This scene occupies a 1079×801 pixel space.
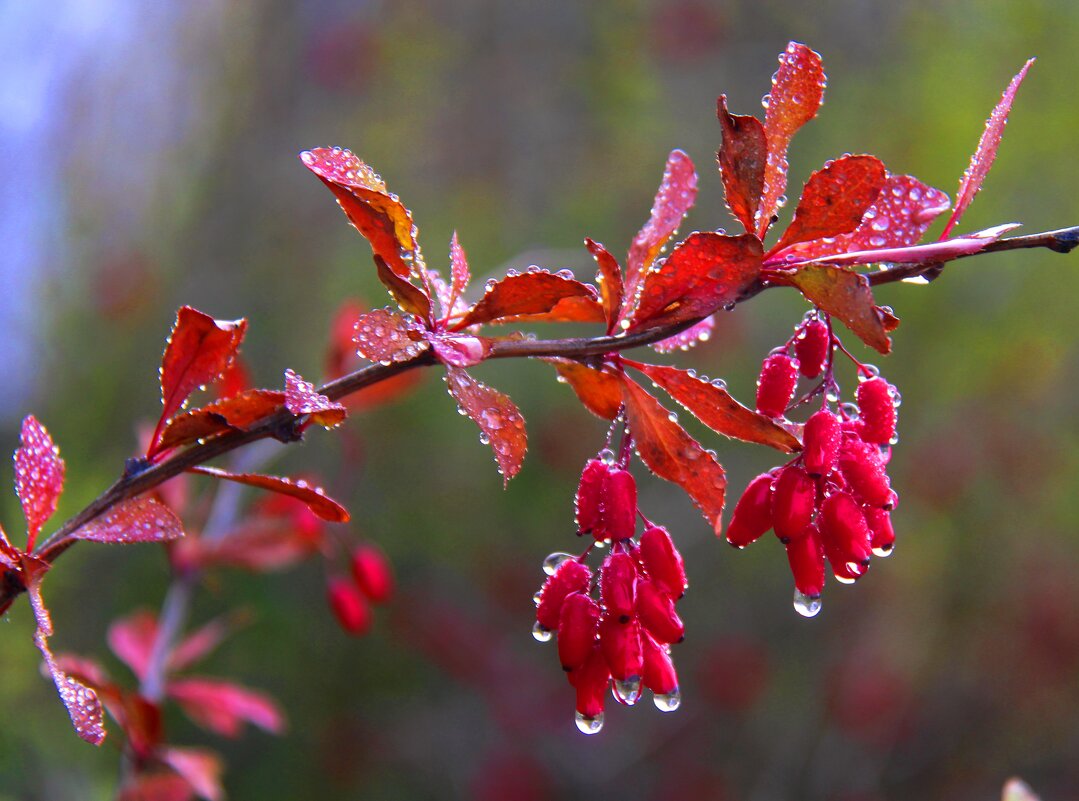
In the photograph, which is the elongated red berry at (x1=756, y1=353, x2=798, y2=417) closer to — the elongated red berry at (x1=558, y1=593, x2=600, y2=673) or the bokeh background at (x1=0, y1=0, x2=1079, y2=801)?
the elongated red berry at (x1=558, y1=593, x2=600, y2=673)

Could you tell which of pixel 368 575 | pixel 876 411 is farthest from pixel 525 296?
pixel 368 575

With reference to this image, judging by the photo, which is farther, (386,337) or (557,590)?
(557,590)

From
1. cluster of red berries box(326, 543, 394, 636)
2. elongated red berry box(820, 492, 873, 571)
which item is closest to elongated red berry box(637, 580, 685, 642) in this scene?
elongated red berry box(820, 492, 873, 571)

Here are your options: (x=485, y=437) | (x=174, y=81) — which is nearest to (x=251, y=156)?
(x=174, y=81)

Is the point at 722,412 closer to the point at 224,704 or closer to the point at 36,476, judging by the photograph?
the point at 36,476

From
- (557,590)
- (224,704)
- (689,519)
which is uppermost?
(557,590)

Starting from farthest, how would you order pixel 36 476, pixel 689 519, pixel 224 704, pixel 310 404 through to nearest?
pixel 689 519 < pixel 224 704 < pixel 36 476 < pixel 310 404

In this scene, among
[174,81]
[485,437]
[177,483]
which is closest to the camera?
[485,437]

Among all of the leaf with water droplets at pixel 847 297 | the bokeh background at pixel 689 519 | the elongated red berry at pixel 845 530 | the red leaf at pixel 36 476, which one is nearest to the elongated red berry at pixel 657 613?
the elongated red berry at pixel 845 530

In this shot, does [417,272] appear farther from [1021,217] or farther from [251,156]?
[251,156]
